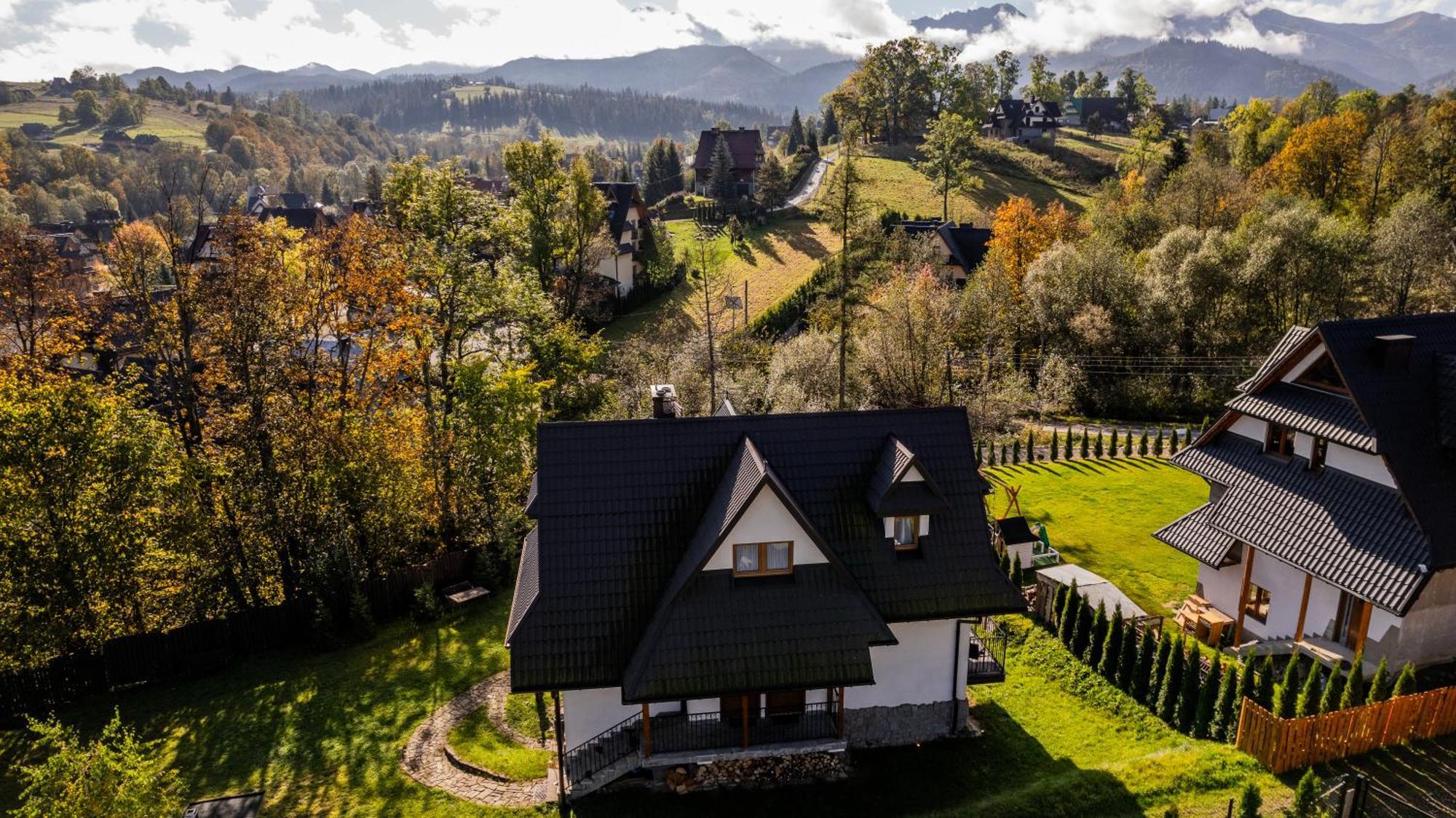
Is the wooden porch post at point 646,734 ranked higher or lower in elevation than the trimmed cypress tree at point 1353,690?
lower

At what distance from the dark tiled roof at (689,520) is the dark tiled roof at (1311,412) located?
33.5 feet

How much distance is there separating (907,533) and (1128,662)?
779 centimetres

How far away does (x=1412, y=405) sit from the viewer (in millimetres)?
21406

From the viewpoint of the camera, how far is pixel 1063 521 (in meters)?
33.5

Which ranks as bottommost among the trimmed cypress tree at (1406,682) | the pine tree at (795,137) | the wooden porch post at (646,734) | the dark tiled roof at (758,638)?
the wooden porch post at (646,734)

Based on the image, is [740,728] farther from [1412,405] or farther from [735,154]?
[735,154]

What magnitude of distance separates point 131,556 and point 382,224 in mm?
16293

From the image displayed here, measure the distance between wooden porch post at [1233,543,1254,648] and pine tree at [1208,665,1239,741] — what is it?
18.5ft

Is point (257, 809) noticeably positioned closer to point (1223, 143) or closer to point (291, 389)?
point (291, 389)

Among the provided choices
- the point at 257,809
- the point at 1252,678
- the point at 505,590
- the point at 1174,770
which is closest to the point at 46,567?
the point at 257,809

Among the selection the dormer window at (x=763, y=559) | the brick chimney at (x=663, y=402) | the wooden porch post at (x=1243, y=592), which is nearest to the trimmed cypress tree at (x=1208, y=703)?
the wooden porch post at (x=1243, y=592)

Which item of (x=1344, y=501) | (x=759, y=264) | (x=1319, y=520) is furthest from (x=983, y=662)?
(x=759, y=264)

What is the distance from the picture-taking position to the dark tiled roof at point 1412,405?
1994 cm

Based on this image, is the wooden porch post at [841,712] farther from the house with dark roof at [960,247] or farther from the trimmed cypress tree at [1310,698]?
the house with dark roof at [960,247]
